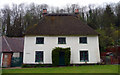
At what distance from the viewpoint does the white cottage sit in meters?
20.2

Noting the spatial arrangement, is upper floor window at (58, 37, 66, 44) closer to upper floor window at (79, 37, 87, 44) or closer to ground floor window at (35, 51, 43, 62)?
upper floor window at (79, 37, 87, 44)

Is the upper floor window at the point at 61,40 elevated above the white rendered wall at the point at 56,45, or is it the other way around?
the upper floor window at the point at 61,40

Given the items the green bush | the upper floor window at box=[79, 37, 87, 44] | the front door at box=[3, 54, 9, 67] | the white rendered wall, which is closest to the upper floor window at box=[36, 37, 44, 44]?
the white rendered wall

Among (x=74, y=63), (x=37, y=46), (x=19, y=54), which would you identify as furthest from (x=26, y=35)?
(x=74, y=63)

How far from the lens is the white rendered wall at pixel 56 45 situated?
20094 millimetres

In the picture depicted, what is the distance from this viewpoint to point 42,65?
65.0ft

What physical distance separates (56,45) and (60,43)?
0.72 metres

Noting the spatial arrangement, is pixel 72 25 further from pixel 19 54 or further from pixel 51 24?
pixel 19 54

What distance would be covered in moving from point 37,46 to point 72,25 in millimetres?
6814

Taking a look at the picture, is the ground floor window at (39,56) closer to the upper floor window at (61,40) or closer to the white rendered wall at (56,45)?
the white rendered wall at (56,45)

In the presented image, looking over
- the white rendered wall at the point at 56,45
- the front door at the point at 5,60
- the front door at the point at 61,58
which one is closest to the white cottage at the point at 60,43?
the white rendered wall at the point at 56,45

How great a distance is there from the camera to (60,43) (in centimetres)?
2075

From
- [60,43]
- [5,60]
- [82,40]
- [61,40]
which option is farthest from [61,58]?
[5,60]

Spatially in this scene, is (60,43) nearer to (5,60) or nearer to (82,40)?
(82,40)
